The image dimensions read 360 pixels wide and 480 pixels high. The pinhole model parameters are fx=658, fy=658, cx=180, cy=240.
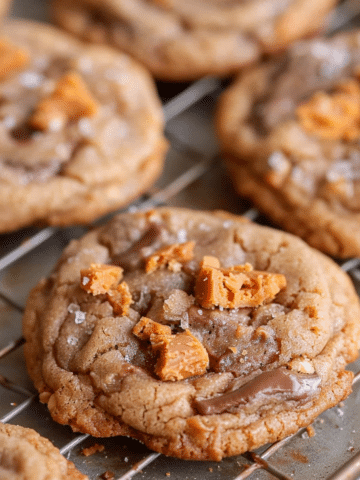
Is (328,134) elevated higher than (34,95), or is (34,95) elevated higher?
(34,95)

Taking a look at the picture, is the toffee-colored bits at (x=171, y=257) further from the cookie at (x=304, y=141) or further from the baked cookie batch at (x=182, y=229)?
the cookie at (x=304, y=141)

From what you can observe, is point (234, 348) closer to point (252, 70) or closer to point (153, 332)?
point (153, 332)

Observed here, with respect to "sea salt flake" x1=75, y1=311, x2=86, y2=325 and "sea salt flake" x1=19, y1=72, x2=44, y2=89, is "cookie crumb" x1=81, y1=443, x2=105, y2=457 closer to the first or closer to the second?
"sea salt flake" x1=75, y1=311, x2=86, y2=325

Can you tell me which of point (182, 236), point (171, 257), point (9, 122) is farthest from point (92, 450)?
point (9, 122)

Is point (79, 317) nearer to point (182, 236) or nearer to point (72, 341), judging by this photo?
point (72, 341)

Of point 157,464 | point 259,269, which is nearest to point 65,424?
point 157,464

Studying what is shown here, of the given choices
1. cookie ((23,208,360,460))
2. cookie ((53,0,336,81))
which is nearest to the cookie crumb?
cookie ((23,208,360,460))
